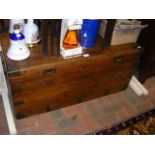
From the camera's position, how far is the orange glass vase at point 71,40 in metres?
1.13

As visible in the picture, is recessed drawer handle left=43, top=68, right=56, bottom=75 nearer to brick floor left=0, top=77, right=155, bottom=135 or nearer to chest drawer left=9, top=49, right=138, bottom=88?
chest drawer left=9, top=49, right=138, bottom=88

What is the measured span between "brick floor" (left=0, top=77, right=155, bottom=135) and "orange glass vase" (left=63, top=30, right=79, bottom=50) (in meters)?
0.53

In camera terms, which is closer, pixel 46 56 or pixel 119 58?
pixel 46 56

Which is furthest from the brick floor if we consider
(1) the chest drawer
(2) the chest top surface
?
(2) the chest top surface

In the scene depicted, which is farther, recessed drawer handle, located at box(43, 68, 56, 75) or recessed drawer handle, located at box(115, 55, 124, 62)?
recessed drawer handle, located at box(115, 55, 124, 62)

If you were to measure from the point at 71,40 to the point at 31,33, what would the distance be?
24 cm

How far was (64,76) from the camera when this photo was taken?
3.89 ft

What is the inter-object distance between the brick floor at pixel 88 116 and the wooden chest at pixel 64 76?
58 millimetres

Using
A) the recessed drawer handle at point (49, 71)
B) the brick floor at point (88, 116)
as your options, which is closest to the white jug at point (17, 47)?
→ the recessed drawer handle at point (49, 71)

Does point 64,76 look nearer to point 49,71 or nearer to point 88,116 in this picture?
point 49,71

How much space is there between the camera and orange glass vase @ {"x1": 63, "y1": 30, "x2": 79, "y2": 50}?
1131 mm

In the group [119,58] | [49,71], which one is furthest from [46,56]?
[119,58]

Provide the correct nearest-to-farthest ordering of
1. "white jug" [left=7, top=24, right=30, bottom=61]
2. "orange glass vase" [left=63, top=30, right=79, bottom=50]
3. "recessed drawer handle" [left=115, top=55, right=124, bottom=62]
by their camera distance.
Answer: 1. "white jug" [left=7, top=24, right=30, bottom=61]
2. "orange glass vase" [left=63, top=30, right=79, bottom=50]
3. "recessed drawer handle" [left=115, top=55, right=124, bottom=62]

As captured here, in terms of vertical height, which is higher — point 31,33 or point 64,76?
point 31,33
